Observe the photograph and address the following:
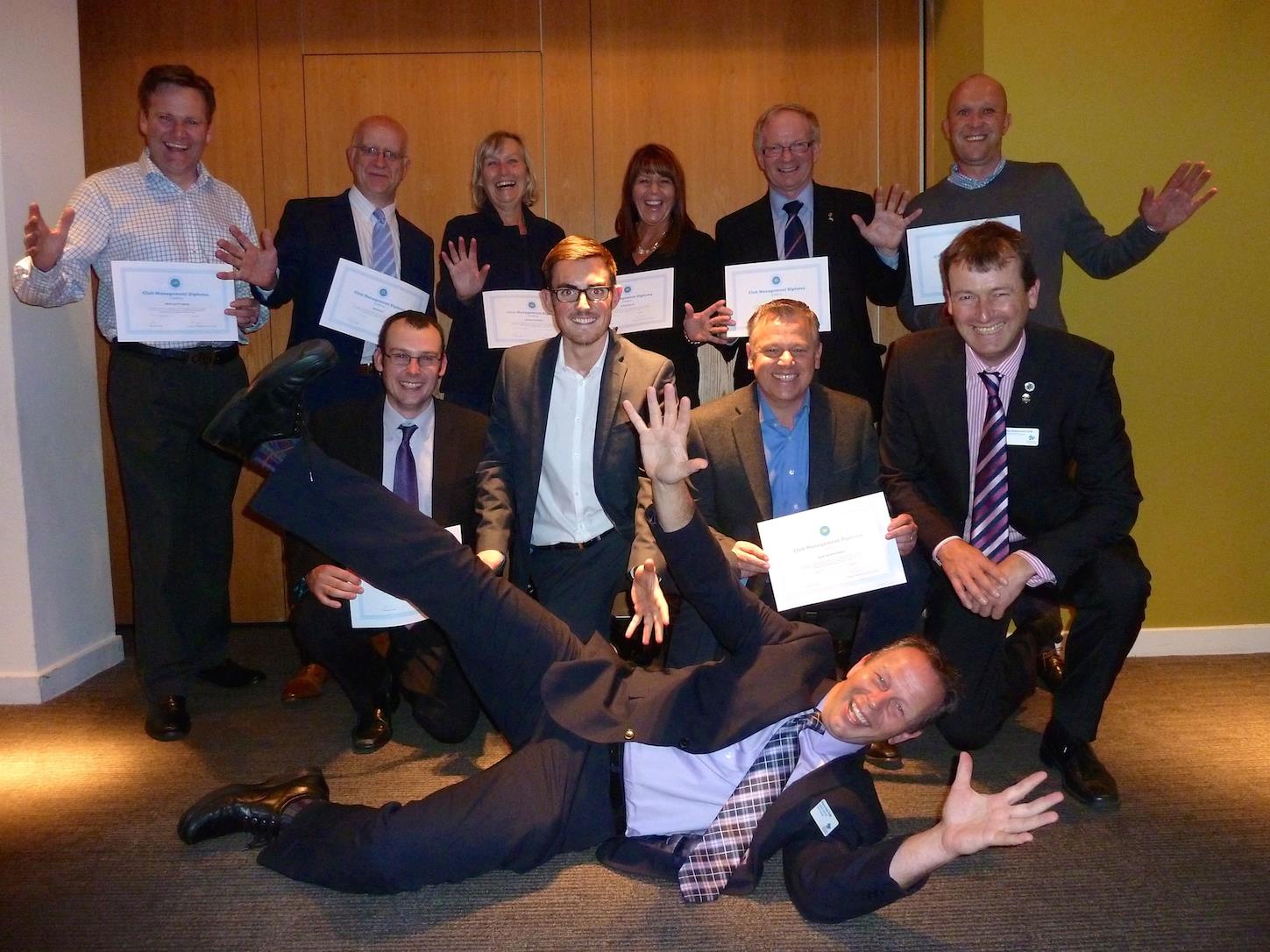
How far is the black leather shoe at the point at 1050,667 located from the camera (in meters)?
3.28

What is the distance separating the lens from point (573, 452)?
3402 mm

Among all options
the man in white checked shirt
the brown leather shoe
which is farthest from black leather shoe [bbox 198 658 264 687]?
the man in white checked shirt

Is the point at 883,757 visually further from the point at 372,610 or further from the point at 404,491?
the point at 404,491

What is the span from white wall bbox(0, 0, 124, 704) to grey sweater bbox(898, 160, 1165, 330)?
11.4ft

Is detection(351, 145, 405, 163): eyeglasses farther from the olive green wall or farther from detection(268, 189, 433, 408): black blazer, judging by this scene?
the olive green wall

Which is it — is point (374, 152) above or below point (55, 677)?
above

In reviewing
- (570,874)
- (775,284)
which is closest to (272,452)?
(570,874)

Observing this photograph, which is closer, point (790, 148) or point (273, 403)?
point (273, 403)

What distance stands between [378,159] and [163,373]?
1.19m

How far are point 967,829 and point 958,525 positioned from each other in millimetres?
1522

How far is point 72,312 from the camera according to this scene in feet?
13.8

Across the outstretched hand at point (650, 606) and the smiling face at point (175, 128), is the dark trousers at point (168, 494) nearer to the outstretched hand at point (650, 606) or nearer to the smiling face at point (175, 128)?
the smiling face at point (175, 128)

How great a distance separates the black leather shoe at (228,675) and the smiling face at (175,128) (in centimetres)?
192

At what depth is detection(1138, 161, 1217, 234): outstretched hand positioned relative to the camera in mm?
3639
